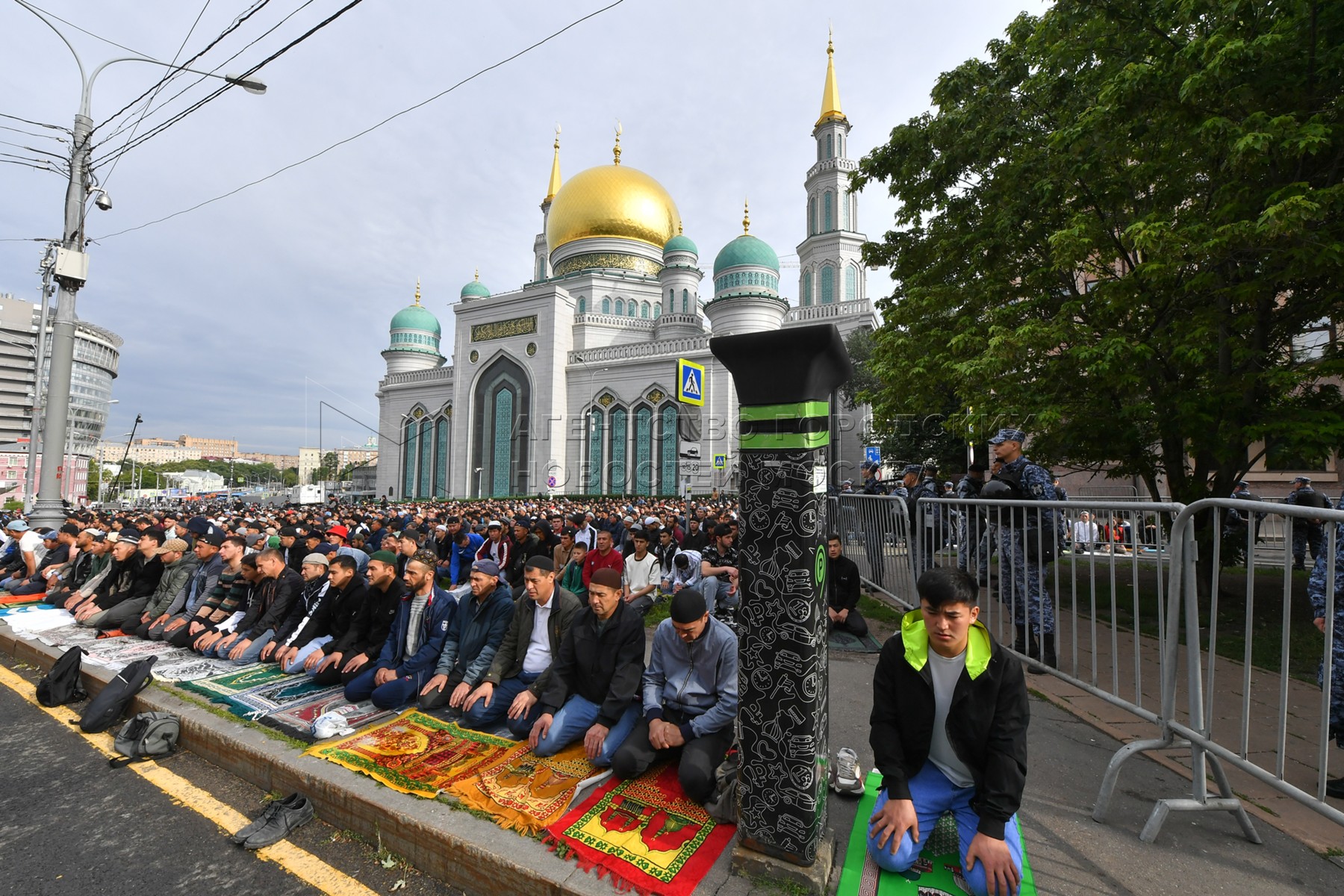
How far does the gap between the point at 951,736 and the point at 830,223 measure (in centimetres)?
3170

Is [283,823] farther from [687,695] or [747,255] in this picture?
[747,255]

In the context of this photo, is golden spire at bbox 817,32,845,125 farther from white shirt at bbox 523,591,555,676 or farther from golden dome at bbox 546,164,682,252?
white shirt at bbox 523,591,555,676

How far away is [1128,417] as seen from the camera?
21.6 ft

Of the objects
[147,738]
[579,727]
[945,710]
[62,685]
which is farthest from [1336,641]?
[62,685]

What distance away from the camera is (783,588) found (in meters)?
2.21

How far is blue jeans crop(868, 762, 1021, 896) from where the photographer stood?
2.11 m

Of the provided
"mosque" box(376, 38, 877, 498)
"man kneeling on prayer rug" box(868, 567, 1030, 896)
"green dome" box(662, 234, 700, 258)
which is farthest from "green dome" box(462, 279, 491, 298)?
"man kneeling on prayer rug" box(868, 567, 1030, 896)

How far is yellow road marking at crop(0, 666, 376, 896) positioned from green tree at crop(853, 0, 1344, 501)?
6.77 metres

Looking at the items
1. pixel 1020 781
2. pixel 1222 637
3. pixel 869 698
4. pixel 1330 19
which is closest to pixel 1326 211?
pixel 1330 19

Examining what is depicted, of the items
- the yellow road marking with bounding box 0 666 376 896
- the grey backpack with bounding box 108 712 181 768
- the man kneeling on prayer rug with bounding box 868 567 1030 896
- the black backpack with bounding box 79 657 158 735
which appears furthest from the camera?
the black backpack with bounding box 79 657 158 735

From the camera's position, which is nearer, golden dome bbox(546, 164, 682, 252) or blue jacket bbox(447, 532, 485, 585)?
blue jacket bbox(447, 532, 485, 585)

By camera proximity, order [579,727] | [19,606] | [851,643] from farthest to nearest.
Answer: [19,606] → [851,643] → [579,727]

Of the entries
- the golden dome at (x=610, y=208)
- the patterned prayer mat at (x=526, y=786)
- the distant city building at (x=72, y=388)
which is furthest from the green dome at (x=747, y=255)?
the distant city building at (x=72, y=388)

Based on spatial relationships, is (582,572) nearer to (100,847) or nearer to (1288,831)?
(100,847)
